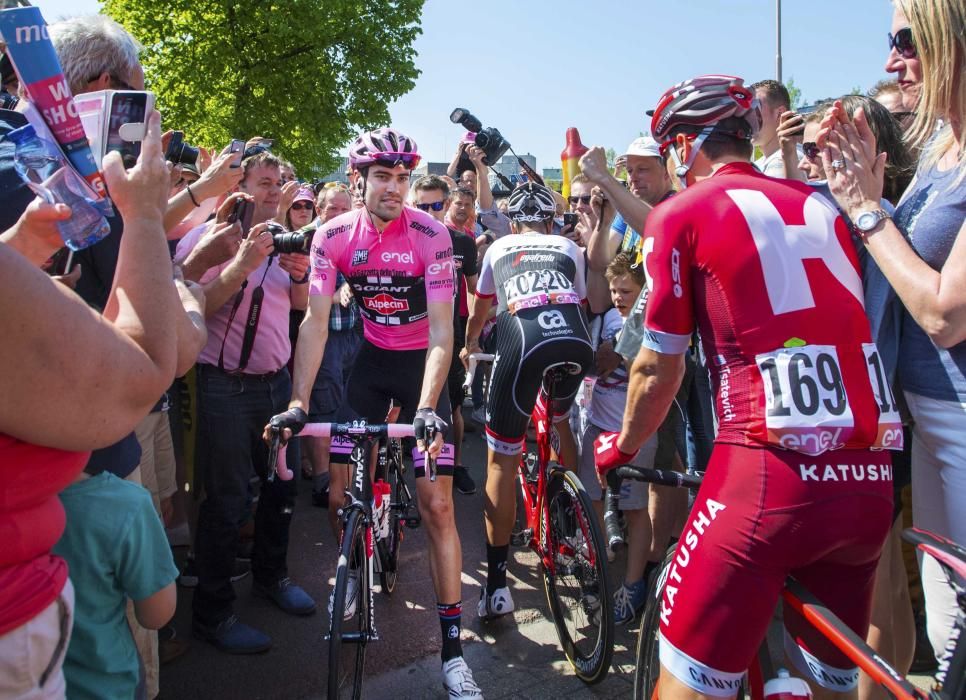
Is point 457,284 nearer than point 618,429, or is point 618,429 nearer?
point 618,429

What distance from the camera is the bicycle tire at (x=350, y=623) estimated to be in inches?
102

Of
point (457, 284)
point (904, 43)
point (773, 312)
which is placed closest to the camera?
point (773, 312)

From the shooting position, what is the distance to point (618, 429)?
13.8 feet

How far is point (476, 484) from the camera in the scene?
5945 mm

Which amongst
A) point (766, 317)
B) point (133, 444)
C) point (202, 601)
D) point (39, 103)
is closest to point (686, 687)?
point (766, 317)

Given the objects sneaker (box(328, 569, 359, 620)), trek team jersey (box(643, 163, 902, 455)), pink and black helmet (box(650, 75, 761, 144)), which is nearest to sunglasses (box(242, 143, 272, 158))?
sneaker (box(328, 569, 359, 620))

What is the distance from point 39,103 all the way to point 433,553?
8.04 feet

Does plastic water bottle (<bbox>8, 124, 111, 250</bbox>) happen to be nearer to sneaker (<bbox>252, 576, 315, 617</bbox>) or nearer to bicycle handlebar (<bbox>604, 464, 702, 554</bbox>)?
bicycle handlebar (<bbox>604, 464, 702, 554</bbox>)

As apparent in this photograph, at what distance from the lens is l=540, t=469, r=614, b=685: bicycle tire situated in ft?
10.3

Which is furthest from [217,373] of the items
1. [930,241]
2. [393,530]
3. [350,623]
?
[930,241]

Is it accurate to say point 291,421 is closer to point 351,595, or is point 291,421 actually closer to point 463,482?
point 351,595

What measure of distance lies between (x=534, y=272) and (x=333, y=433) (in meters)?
1.53

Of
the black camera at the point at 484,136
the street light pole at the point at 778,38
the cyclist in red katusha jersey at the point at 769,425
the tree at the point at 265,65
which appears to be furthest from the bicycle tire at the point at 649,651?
the street light pole at the point at 778,38

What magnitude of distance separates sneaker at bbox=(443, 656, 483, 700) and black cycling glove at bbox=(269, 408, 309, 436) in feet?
4.12
